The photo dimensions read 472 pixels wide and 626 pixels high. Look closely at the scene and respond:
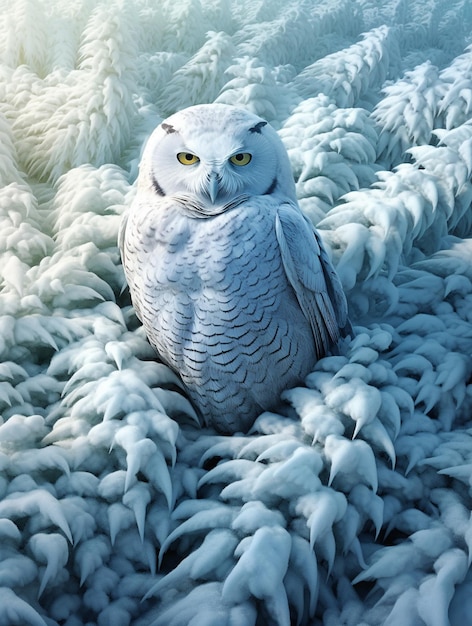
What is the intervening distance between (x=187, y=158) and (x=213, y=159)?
5 centimetres

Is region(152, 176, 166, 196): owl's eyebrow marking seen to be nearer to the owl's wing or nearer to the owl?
the owl

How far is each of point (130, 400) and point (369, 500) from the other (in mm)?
366

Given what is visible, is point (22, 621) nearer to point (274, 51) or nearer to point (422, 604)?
point (422, 604)

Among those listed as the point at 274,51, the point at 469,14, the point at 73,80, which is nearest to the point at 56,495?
the point at 73,80

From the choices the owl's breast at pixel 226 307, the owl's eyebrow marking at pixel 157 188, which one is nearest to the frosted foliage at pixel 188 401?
the owl's breast at pixel 226 307

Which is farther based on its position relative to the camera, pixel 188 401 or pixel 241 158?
pixel 188 401

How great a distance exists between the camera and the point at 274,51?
65.9 inches

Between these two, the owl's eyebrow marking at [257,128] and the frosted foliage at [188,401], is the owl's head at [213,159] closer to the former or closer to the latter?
the owl's eyebrow marking at [257,128]

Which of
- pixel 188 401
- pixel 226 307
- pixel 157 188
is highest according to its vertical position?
pixel 157 188

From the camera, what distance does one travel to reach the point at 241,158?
79cm

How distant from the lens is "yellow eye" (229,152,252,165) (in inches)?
30.6

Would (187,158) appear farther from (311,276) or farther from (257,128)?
(311,276)

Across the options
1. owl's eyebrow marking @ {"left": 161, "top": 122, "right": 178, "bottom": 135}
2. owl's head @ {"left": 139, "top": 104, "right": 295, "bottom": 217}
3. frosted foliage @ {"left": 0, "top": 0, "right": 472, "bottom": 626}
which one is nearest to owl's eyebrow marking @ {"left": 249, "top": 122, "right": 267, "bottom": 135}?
owl's head @ {"left": 139, "top": 104, "right": 295, "bottom": 217}

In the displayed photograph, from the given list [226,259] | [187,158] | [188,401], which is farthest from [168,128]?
[188,401]
